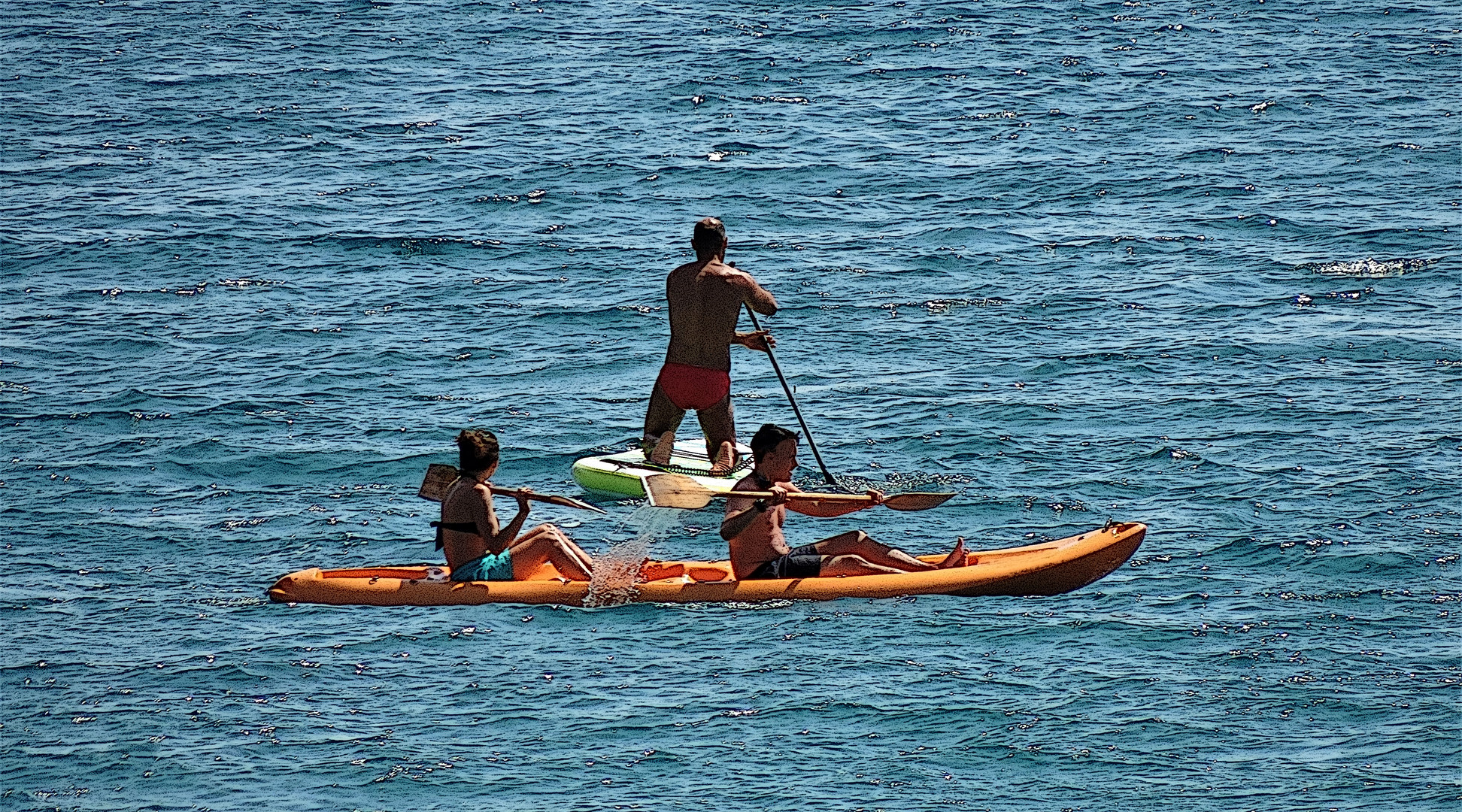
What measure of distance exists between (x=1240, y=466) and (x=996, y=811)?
190 inches

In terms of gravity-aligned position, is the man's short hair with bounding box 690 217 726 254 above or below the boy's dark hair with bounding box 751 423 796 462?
above

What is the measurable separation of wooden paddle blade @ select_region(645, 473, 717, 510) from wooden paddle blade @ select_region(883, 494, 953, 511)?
1183 mm

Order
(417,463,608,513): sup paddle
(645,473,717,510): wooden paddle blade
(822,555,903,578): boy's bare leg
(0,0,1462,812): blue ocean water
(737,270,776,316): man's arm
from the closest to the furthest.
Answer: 1. (0,0,1462,812): blue ocean water
2. (822,555,903,578): boy's bare leg
3. (417,463,608,513): sup paddle
4. (645,473,717,510): wooden paddle blade
5. (737,270,776,316): man's arm

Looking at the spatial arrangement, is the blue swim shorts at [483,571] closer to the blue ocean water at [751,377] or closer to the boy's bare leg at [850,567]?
the blue ocean water at [751,377]

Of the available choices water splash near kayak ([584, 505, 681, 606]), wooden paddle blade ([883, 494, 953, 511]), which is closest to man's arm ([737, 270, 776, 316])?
water splash near kayak ([584, 505, 681, 606])

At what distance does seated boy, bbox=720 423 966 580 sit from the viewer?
1037cm

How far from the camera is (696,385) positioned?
1205 centimetres

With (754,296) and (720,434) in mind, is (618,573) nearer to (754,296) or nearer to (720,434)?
(720,434)

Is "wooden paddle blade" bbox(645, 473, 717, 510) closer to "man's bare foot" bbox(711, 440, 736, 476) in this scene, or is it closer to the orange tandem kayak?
the orange tandem kayak

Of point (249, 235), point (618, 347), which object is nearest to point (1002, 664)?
point (618, 347)

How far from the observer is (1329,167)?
19953mm

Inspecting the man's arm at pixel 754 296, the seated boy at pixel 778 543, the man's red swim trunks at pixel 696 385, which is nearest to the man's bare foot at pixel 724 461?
the man's red swim trunks at pixel 696 385

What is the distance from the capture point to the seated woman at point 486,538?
10312 mm

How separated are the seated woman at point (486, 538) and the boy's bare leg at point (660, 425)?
5.67 ft
